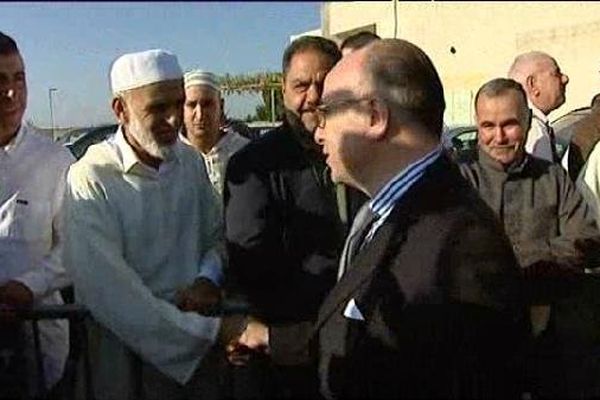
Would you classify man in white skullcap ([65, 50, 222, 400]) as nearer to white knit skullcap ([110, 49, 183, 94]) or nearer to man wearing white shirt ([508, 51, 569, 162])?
white knit skullcap ([110, 49, 183, 94])

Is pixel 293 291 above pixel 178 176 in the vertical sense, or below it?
below

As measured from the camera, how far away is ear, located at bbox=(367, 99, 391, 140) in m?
2.40

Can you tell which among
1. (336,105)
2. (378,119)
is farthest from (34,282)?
(378,119)

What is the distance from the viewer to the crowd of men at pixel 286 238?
2.37 meters

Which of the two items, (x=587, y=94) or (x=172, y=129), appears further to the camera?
(x=587, y=94)

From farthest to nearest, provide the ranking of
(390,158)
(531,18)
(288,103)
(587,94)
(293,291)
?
(531,18) < (587,94) < (288,103) < (293,291) < (390,158)

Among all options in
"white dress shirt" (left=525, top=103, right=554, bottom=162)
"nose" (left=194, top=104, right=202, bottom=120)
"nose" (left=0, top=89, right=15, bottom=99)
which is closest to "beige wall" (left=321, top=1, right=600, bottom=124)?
"nose" (left=194, top=104, right=202, bottom=120)

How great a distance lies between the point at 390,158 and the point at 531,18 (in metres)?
13.3

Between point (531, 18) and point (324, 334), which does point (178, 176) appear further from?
point (531, 18)

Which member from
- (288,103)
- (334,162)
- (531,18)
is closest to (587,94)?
(531,18)

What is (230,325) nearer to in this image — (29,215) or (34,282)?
(34,282)

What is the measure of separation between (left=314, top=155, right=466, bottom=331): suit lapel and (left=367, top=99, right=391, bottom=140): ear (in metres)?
0.15

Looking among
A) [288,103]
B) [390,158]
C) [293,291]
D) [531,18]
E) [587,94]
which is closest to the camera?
[390,158]

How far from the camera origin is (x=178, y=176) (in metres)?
3.54
